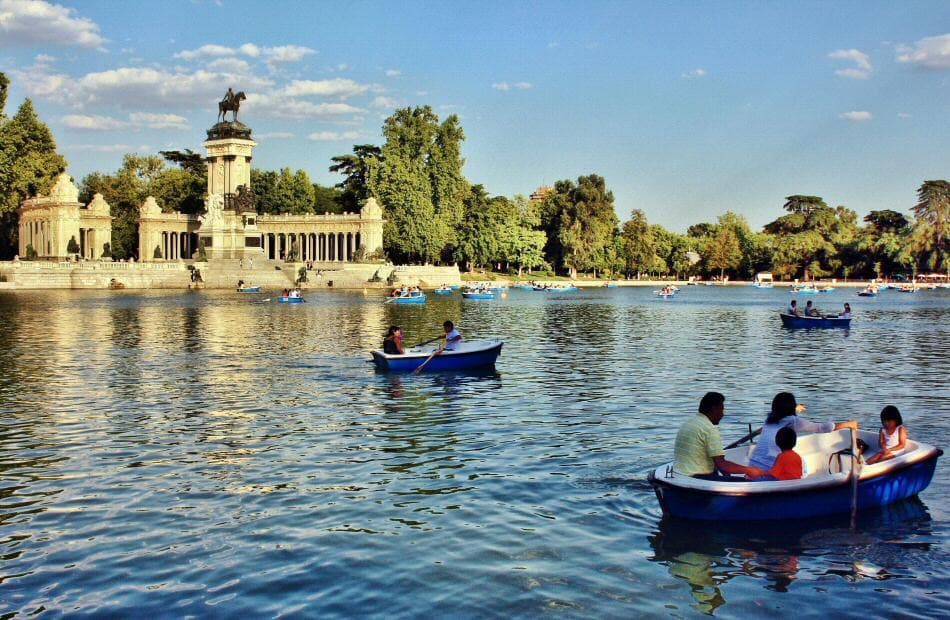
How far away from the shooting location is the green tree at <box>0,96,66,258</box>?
90562 millimetres

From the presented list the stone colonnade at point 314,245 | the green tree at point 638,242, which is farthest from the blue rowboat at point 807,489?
the green tree at point 638,242

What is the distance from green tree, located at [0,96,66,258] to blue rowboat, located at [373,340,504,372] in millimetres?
74969

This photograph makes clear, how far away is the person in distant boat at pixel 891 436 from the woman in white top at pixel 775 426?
0.52 metres

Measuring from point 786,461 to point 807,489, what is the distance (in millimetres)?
450

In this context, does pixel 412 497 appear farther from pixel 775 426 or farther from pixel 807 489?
pixel 807 489

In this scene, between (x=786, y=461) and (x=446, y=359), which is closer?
(x=786, y=461)

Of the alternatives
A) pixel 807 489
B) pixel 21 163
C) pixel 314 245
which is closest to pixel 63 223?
pixel 21 163

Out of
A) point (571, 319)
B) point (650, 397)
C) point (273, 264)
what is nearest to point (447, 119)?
point (273, 264)

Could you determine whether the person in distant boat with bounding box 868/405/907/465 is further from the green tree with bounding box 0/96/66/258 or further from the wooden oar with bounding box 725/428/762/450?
the green tree with bounding box 0/96/66/258

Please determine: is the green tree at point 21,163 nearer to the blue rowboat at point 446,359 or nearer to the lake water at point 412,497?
the lake water at point 412,497

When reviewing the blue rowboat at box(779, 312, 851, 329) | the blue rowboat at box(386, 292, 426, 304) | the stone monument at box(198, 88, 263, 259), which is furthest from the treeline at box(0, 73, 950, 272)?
the blue rowboat at box(779, 312, 851, 329)

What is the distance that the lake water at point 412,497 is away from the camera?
10.4 metres

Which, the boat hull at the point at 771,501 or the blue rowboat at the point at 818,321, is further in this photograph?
the blue rowboat at the point at 818,321

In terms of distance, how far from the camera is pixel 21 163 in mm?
97562
